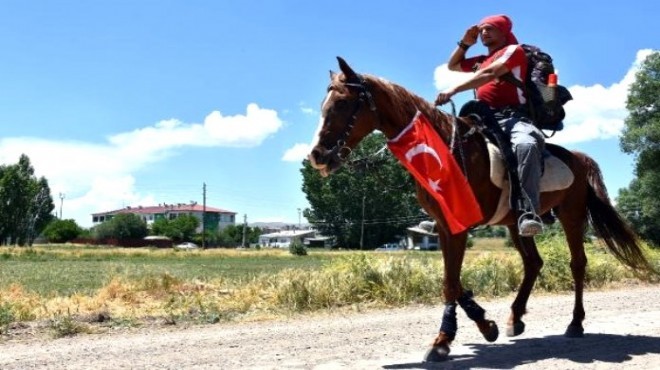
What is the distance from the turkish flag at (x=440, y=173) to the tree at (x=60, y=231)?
474ft

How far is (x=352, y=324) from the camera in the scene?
8.02m

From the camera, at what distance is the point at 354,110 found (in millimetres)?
5465

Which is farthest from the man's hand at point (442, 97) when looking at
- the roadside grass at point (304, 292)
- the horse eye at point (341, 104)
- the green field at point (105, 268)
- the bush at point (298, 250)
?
the bush at point (298, 250)

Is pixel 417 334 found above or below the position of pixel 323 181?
below

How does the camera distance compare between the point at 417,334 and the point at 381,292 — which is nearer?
the point at 417,334

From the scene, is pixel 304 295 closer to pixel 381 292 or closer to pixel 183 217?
pixel 381 292

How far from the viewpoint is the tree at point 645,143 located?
39.6 m

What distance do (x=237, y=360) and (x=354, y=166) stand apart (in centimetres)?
198

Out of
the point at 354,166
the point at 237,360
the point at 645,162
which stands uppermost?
the point at 645,162

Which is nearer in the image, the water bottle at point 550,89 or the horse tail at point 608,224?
the water bottle at point 550,89

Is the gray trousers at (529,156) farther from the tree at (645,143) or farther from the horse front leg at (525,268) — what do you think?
the tree at (645,143)

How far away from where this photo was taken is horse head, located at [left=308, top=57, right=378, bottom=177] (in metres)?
5.31

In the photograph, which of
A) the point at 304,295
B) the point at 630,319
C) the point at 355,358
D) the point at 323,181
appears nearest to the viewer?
the point at 355,358

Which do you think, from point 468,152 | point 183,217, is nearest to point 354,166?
point 468,152
